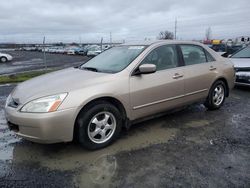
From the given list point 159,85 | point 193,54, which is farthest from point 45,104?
point 193,54

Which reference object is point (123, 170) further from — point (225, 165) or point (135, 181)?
point (225, 165)

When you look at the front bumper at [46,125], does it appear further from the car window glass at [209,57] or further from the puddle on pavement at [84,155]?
the car window glass at [209,57]

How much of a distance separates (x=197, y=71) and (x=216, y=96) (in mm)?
1036

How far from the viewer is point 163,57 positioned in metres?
4.55

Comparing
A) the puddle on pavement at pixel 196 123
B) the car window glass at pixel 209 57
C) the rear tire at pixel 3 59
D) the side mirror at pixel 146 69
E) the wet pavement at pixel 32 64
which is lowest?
the puddle on pavement at pixel 196 123

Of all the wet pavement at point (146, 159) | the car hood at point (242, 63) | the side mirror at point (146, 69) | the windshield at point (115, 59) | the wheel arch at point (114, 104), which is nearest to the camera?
the wet pavement at point (146, 159)

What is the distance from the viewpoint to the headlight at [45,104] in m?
3.27

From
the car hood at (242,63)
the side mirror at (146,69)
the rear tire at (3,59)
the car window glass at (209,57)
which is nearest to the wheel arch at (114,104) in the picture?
the side mirror at (146,69)

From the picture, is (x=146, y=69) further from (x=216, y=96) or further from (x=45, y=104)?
(x=216, y=96)

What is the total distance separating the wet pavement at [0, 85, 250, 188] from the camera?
2930 mm

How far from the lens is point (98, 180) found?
293 centimetres

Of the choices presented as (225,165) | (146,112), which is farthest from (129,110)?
(225,165)

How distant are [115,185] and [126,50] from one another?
8.47 feet

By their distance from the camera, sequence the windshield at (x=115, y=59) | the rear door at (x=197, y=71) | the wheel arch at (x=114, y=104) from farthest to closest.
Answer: the rear door at (x=197, y=71) < the windshield at (x=115, y=59) < the wheel arch at (x=114, y=104)
